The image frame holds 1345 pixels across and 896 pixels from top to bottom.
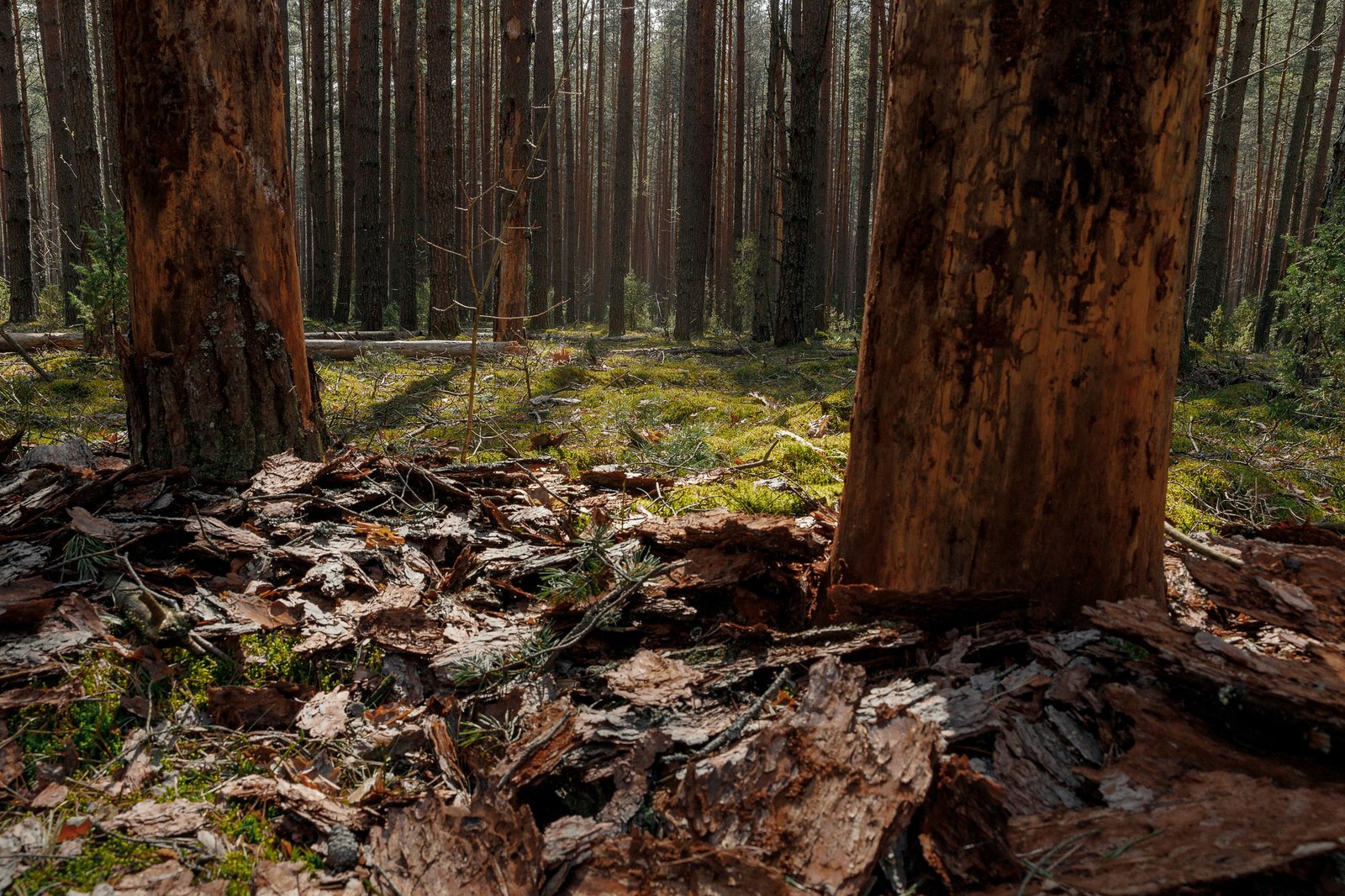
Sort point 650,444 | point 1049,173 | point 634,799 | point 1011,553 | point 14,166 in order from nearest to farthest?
point 634,799, point 1049,173, point 1011,553, point 650,444, point 14,166

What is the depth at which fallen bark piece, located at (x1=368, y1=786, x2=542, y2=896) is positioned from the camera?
144 centimetres

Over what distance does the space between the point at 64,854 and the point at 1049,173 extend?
2451 millimetres

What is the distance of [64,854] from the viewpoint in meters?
A: 1.47

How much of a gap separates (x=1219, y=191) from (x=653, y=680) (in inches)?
480

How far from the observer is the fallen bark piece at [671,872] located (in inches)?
51.6

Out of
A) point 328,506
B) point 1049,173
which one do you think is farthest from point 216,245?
point 1049,173

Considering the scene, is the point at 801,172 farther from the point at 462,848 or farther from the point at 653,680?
the point at 462,848

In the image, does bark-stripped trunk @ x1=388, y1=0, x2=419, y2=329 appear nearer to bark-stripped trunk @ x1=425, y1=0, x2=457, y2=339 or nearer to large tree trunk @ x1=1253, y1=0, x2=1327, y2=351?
bark-stripped trunk @ x1=425, y1=0, x2=457, y2=339

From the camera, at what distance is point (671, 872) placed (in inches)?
53.4

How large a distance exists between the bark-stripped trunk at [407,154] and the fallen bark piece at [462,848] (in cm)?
1348

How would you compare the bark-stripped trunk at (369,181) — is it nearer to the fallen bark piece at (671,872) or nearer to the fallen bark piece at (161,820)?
the fallen bark piece at (161,820)

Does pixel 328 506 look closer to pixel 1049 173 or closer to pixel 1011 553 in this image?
pixel 1011 553

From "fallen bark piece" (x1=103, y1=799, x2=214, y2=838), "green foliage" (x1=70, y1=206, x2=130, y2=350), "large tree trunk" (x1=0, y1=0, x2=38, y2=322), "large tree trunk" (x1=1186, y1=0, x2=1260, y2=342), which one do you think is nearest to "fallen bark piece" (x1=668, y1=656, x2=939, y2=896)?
"fallen bark piece" (x1=103, y1=799, x2=214, y2=838)

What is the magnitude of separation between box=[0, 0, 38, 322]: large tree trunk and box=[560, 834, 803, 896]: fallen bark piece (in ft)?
46.5
